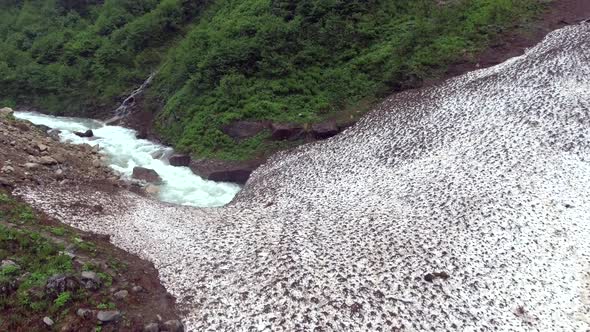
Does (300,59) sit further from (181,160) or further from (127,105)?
(127,105)

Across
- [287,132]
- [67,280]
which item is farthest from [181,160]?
[67,280]

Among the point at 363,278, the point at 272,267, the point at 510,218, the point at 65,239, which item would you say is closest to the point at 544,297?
the point at 510,218

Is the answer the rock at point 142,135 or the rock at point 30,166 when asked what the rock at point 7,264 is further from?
the rock at point 142,135

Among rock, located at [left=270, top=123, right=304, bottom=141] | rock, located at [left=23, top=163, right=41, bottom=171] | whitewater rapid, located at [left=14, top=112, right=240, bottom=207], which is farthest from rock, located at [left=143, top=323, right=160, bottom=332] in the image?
rock, located at [left=270, top=123, right=304, bottom=141]

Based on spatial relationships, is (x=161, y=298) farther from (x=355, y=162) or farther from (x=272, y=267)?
(x=355, y=162)

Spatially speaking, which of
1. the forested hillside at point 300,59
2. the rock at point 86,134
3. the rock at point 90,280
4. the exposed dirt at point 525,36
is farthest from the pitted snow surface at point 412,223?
the rock at point 86,134

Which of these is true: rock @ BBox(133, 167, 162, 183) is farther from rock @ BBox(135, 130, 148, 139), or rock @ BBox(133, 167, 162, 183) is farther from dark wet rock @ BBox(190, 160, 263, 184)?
rock @ BBox(135, 130, 148, 139)
